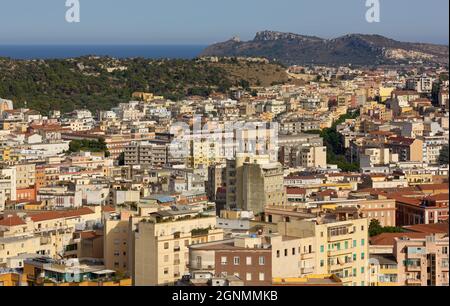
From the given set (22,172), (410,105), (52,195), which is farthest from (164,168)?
(410,105)

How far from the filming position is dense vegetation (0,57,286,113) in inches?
2197

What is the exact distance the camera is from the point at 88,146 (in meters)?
40.4

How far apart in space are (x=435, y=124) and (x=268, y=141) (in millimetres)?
6888

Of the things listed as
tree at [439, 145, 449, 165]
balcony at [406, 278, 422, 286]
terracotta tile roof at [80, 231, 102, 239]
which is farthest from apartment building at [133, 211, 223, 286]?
tree at [439, 145, 449, 165]

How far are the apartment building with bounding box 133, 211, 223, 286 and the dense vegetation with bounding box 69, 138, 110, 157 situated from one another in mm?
24316

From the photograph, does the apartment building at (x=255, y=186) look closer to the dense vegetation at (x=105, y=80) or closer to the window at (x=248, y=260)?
the window at (x=248, y=260)

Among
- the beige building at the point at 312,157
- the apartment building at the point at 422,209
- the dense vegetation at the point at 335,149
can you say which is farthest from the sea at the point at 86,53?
the apartment building at the point at 422,209

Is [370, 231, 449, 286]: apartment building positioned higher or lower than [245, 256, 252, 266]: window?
lower

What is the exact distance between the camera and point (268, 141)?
130 ft

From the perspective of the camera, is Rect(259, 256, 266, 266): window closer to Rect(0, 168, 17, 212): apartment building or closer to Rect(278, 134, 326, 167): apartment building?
Rect(0, 168, 17, 212): apartment building

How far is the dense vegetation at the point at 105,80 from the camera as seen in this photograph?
183 feet

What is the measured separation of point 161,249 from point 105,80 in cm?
4706

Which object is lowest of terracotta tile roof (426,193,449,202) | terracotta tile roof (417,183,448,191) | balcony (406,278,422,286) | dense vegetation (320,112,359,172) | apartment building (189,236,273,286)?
dense vegetation (320,112,359,172)
